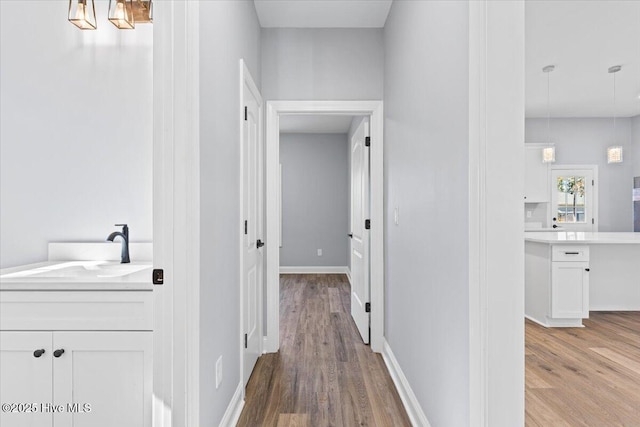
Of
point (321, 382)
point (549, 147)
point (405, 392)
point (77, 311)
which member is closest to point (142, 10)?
point (77, 311)

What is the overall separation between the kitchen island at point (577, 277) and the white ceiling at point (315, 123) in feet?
10.9

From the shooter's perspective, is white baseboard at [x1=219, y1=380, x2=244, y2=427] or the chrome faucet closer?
white baseboard at [x1=219, y1=380, x2=244, y2=427]

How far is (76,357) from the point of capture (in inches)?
61.5

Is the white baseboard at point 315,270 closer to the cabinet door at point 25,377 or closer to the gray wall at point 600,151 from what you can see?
the gray wall at point 600,151

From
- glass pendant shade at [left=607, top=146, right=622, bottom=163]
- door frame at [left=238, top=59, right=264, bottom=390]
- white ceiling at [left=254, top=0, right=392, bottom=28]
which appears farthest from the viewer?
glass pendant shade at [left=607, top=146, right=622, bottom=163]

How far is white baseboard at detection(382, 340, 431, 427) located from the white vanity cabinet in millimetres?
1334

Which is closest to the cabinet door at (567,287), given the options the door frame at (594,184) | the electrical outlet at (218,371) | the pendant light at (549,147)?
the pendant light at (549,147)

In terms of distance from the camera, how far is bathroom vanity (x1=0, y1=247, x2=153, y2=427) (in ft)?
5.08

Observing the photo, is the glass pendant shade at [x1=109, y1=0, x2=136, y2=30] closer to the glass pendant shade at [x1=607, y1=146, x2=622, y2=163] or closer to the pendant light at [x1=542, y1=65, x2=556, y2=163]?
the pendant light at [x1=542, y1=65, x2=556, y2=163]

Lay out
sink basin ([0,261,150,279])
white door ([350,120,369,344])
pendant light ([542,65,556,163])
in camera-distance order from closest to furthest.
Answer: sink basin ([0,261,150,279]) → white door ([350,120,369,344]) → pendant light ([542,65,556,163])

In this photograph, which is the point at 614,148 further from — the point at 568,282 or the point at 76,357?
the point at 76,357

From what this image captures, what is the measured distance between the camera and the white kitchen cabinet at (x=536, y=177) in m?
6.74

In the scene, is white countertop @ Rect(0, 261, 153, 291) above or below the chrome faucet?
below

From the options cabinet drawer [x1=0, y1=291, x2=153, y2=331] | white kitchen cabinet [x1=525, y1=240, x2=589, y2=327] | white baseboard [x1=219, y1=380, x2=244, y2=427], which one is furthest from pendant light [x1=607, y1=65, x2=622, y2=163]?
cabinet drawer [x1=0, y1=291, x2=153, y2=331]
